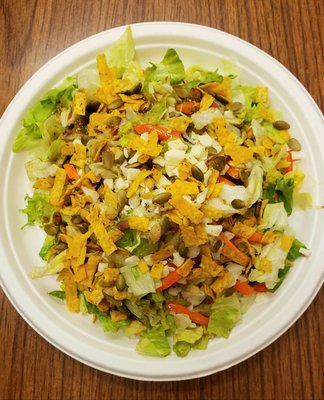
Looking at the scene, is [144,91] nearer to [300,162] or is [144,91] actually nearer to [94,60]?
[94,60]

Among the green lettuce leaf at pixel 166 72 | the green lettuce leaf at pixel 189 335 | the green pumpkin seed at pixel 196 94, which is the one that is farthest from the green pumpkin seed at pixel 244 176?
the green lettuce leaf at pixel 189 335

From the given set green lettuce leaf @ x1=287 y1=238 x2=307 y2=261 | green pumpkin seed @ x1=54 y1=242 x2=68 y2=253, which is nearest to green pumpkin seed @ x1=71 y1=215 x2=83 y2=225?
green pumpkin seed @ x1=54 y1=242 x2=68 y2=253

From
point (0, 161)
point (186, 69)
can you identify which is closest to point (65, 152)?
point (0, 161)

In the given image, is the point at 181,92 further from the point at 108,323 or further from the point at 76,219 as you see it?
the point at 108,323

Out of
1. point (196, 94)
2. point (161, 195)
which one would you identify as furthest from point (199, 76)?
point (161, 195)

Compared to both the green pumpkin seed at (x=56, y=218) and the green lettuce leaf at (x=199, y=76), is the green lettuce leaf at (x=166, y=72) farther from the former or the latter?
the green pumpkin seed at (x=56, y=218)
